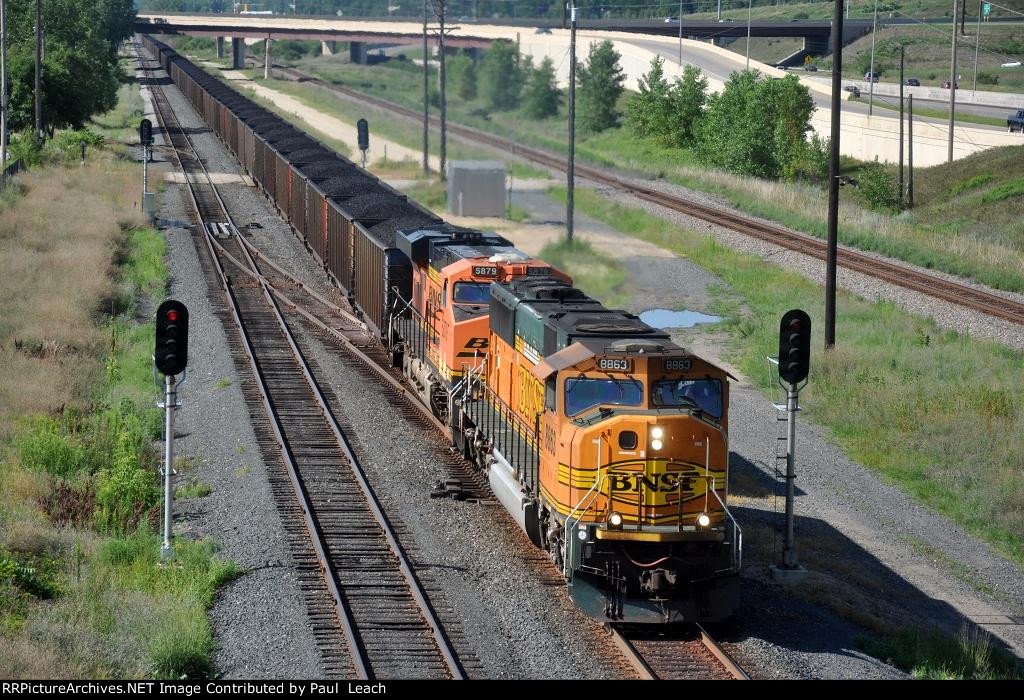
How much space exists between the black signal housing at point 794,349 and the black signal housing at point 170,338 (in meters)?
9.09

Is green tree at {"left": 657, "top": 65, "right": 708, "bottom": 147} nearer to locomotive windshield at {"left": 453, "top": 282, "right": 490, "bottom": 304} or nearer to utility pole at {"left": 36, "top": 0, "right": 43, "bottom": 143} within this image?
utility pole at {"left": 36, "top": 0, "right": 43, "bottom": 143}

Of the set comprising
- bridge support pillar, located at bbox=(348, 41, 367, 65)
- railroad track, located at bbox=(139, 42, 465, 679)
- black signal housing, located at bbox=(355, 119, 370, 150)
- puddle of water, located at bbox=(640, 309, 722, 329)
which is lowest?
railroad track, located at bbox=(139, 42, 465, 679)

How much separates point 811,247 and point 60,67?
4509 centimetres

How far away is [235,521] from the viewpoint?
20609 millimetres

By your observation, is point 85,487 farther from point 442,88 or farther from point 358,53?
point 358,53

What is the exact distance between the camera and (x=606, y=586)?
16.4 metres

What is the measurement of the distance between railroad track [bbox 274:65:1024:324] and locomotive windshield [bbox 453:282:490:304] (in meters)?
18.1

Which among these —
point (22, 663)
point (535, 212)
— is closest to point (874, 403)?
point (22, 663)

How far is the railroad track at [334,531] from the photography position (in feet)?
51.6

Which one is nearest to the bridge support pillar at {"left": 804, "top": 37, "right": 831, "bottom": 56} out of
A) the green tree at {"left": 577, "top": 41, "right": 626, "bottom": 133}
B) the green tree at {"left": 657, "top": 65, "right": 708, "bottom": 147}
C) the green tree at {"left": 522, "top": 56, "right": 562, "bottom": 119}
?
the green tree at {"left": 522, "top": 56, "right": 562, "bottom": 119}

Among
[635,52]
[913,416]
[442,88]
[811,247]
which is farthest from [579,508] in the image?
[635,52]

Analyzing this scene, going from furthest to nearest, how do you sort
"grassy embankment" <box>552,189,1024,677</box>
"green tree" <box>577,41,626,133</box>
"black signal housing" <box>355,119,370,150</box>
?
"green tree" <box>577,41,626,133</box> → "black signal housing" <box>355,119,370,150</box> → "grassy embankment" <box>552,189,1024,677</box>

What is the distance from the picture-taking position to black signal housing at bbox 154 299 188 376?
1881 centimetres

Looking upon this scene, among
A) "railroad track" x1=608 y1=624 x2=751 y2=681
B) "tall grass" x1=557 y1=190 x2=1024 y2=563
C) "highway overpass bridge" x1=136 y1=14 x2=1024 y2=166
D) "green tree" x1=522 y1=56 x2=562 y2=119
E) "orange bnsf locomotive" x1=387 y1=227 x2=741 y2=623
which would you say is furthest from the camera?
"green tree" x1=522 y1=56 x2=562 y2=119
